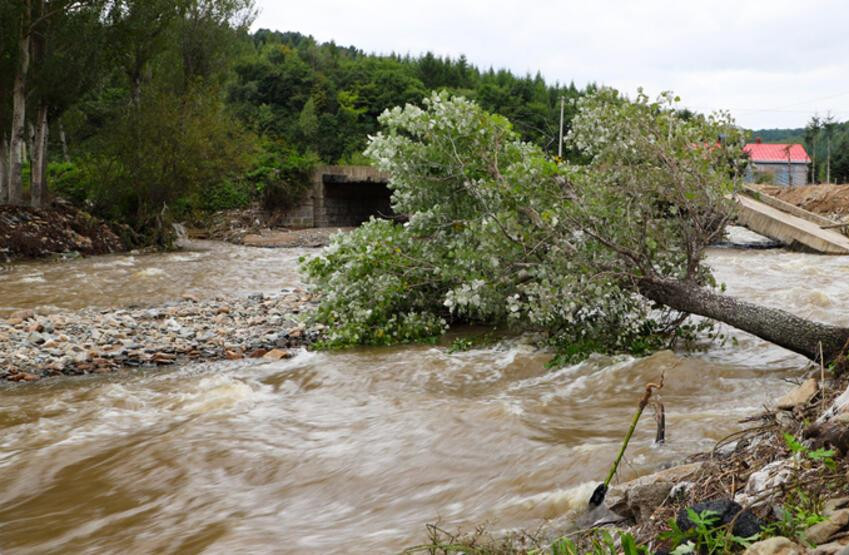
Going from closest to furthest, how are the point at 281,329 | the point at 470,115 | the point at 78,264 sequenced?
the point at 470,115 < the point at 281,329 < the point at 78,264

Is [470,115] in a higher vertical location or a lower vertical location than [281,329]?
higher

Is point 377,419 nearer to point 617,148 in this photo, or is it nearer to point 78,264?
point 617,148

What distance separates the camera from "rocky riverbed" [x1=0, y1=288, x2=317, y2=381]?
9.49 m

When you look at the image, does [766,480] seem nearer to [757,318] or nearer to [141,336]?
[757,318]

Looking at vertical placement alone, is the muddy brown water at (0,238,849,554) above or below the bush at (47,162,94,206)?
below

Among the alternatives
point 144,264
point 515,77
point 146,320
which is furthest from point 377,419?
point 515,77

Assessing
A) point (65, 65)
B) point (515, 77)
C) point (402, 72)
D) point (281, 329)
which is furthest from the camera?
point (515, 77)

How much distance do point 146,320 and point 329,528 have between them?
837cm

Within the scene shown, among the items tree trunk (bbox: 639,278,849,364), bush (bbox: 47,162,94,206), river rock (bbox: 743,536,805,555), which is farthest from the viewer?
bush (bbox: 47,162,94,206)

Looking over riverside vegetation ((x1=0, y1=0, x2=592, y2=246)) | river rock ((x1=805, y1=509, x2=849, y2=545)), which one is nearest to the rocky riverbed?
riverside vegetation ((x1=0, y1=0, x2=592, y2=246))

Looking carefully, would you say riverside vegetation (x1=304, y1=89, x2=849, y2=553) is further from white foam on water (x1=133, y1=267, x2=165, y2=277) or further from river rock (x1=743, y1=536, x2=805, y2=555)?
white foam on water (x1=133, y1=267, x2=165, y2=277)

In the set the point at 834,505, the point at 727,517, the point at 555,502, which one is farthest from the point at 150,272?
the point at 834,505

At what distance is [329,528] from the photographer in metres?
4.57

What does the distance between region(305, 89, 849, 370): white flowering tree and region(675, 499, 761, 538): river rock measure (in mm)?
4361
